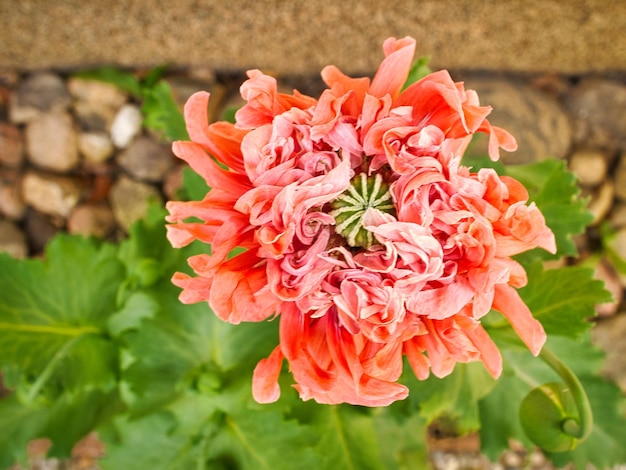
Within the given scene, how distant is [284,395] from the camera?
3.16 ft

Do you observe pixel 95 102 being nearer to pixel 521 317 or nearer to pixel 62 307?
pixel 62 307

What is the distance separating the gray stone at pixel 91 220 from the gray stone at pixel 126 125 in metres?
0.17

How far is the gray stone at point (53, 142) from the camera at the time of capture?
1.66 meters

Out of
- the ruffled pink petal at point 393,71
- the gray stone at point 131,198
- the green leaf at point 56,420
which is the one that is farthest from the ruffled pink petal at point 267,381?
the gray stone at point 131,198

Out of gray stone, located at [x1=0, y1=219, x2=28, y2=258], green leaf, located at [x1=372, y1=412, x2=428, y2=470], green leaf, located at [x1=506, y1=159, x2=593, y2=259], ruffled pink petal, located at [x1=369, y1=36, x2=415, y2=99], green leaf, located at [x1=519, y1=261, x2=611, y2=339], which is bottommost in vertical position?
gray stone, located at [x1=0, y1=219, x2=28, y2=258]

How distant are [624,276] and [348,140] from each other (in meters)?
1.29

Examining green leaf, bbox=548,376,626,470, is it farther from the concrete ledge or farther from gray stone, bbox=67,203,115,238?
gray stone, bbox=67,203,115,238

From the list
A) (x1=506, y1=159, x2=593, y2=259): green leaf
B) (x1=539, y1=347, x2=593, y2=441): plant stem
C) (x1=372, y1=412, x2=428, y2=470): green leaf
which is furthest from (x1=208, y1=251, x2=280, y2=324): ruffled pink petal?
(x1=372, y1=412, x2=428, y2=470): green leaf

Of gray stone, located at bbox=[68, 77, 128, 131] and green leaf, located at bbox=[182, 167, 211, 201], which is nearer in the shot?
green leaf, located at bbox=[182, 167, 211, 201]

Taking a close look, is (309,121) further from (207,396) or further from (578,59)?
Answer: (578,59)

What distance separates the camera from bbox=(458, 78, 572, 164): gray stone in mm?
1504

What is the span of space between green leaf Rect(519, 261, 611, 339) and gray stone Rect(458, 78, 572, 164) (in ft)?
1.85

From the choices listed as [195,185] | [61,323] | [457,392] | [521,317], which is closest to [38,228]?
[61,323]

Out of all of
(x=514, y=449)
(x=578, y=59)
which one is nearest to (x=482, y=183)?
(x=578, y=59)
